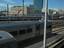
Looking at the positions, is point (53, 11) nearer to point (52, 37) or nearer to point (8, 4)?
point (52, 37)

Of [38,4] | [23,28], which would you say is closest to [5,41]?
[23,28]

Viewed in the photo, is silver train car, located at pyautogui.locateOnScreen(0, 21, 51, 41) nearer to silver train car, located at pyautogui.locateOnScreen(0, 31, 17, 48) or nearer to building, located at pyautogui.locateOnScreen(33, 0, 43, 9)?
silver train car, located at pyautogui.locateOnScreen(0, 31, 17, 48)

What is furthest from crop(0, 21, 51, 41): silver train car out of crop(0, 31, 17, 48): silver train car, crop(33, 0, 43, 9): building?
crop(33, 0, 43, 9): building

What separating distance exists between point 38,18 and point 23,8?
1.07 ft

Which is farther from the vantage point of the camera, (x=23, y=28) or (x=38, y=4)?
(x=38, y=4)

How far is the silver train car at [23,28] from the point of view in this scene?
1303mm

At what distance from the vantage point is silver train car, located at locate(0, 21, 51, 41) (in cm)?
130

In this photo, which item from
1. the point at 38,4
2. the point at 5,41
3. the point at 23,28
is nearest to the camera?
the point at 5,41

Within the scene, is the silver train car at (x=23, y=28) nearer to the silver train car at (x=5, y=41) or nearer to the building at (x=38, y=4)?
the silver train car at (x=5, y=41)

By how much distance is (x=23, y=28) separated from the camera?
1.48 m

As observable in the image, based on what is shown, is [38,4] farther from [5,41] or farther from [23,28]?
[5,41]

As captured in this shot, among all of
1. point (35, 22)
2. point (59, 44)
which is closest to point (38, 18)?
point (35, 22)

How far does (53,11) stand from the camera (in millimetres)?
2260

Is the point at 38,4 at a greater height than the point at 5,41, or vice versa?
the point at 38,4
